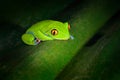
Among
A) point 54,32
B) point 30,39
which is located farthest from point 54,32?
point 30,39

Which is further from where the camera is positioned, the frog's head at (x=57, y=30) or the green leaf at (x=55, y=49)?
the frog's head at (x=57, y=30)

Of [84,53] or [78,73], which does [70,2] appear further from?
[78,73]

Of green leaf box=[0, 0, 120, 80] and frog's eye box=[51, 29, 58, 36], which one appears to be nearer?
green leaf box=[0, 0, 120, 80]

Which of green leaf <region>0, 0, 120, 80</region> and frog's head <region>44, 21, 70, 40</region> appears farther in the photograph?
frog's head <region>44, 21, 70, 40</region>

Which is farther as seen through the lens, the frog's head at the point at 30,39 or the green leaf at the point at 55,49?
the frog's head at the point at 30,39

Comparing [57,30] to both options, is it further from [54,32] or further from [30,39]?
[30,39]

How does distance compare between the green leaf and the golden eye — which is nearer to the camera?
the green leaf
